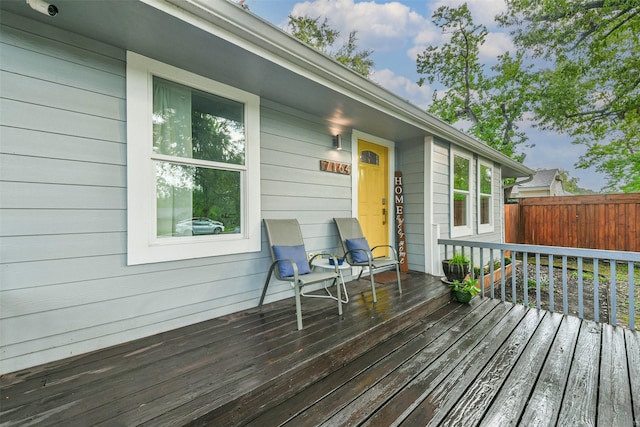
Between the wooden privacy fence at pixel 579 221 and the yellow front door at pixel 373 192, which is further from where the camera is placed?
the wooden privacy fence at pixel 579 221

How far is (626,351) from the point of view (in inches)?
83.2

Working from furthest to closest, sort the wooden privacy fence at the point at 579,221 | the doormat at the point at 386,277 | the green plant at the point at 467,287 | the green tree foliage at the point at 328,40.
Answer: the green tree foliage at the point at 328,40 → the wooden privacy fence at the point at 579,221 → the doormat at the point at 386,277 → the green plant at the point at 467,287

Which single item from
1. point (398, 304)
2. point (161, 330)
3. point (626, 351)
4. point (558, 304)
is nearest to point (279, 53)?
point (161, 330)

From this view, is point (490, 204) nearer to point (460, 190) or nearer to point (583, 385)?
point (460, 190)

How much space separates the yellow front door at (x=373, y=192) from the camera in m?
3.91

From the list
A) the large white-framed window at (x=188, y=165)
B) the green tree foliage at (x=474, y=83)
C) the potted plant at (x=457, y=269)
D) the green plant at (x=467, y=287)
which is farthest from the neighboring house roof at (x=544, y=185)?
the large white-framed window at (x=188, y=165)

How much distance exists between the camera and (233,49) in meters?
1.89

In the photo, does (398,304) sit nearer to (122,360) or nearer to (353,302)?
(353,302)

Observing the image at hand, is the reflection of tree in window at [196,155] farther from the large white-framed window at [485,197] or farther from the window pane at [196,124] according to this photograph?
the large white-framed window at [485,197]

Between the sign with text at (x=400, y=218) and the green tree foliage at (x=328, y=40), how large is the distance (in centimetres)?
523

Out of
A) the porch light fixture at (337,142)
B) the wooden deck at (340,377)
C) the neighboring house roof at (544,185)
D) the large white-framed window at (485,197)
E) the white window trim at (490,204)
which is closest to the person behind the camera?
the wooden deck at (340,377)

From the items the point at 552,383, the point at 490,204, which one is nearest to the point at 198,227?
the point at 552,383

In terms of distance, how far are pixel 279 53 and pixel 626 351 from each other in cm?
371

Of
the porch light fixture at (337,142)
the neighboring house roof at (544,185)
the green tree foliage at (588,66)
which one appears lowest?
the porch light fixture at (337,142)
